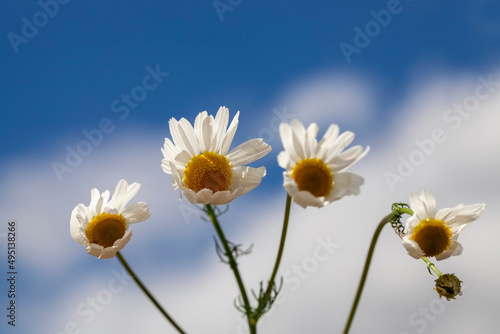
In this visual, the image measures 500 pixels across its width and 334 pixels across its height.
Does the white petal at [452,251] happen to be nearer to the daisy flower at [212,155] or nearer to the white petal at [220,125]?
the daisy flower at [212,155]

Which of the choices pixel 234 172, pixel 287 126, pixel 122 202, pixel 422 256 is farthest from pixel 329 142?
pixel 122 202

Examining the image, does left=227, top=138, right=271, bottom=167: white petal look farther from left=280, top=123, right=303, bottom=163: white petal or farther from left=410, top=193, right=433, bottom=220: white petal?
left=410, top=193, right=433, bottom=220: white petal

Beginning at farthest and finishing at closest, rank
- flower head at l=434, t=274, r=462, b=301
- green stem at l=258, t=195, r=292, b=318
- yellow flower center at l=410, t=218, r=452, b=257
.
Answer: flower head at l=434, t=274, r=462, b=301 → yellow flower center at l=410, t=218, r=452, b=257 → green stem at l=258, t=195, r=292, b=318

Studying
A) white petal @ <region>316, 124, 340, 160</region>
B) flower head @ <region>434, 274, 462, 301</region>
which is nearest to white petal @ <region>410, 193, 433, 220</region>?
flower head @ <region>434, 274, 462, 301</region>

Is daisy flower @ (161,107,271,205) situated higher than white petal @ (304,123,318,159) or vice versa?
daisy flower @ (161,107,271,205)

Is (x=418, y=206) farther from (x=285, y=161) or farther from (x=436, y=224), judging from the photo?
(x=285, y=161)

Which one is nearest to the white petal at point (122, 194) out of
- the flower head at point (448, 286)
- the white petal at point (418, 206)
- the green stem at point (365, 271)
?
the green stem at point (365, 271)

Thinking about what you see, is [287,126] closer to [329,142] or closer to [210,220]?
[329,142]
